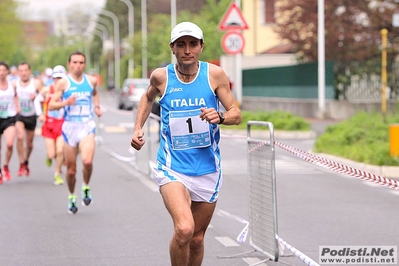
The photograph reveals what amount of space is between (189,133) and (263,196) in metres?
2.26

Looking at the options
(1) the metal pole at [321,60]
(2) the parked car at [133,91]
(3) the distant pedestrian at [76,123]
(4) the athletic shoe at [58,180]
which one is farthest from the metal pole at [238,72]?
(3) the distant pedestrian at [76,123]

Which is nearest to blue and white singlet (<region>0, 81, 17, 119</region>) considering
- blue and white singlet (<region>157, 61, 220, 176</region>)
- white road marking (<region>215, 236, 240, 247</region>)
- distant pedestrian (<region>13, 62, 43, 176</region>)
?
distant pedestrian (<region>13, 62, 43, 176</region>)

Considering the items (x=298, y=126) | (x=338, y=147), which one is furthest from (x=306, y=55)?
(x=338, y=147)

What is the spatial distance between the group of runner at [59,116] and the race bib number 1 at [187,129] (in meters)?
4.74

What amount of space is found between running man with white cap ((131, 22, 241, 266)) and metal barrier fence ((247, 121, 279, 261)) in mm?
1643

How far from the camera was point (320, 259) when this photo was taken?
9.09m

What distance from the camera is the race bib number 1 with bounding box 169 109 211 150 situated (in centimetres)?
707

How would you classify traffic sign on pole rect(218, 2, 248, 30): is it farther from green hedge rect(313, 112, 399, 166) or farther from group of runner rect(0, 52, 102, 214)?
group of runner rect(0, 52, 102, 214)

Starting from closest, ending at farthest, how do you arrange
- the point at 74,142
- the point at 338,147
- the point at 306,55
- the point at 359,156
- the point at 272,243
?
1. the point at 272,243
2. the point at 74,142
3. the point at 359,156
4. the point at 338,147
5. the point at 306,55

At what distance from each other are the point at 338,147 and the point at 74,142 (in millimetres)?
8930

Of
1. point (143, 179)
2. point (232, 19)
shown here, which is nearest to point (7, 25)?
point (232, 19)

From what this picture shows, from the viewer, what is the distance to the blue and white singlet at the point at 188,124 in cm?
706

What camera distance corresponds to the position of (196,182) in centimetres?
711

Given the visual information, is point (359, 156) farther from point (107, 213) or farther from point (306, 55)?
point (306, 55)
